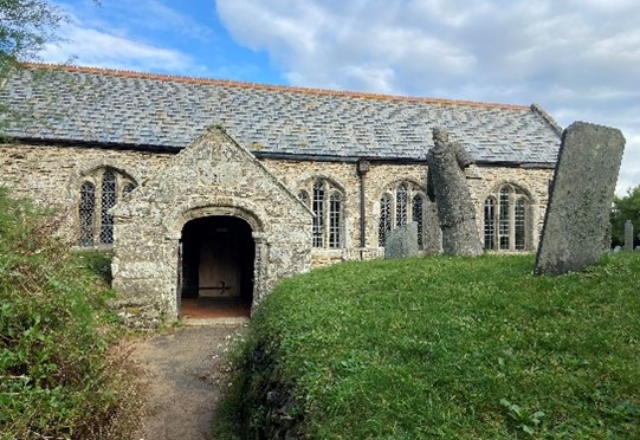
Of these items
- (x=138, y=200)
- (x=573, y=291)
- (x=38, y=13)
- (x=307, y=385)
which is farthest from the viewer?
(x=138, y=200)

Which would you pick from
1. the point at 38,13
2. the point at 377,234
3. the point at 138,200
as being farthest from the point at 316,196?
the point at 38,13

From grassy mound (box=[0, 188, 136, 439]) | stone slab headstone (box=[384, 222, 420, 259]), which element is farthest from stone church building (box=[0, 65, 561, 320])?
grassy mound (box=[0, 188, 136, 439])

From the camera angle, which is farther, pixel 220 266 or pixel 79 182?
pixel 220 266

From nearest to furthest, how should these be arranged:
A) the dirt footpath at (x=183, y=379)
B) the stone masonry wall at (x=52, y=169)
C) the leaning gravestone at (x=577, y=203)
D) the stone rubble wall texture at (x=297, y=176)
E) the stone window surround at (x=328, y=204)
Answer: the leaning gravestone at (x=577, y=203)
the dirt footpath at (x=183, y=379)
the stone masonry wall at (x=52, y=169)
the stone rubble wall texture at (x=297, y=176)
the stone window surround at (x=328, y=204)

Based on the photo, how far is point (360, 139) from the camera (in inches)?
702

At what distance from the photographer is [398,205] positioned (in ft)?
57.5

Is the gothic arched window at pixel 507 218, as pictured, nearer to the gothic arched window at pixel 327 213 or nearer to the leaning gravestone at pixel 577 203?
the gothic arched window at pixel 327 213

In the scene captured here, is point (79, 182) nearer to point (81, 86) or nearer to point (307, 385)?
point (81, 86)

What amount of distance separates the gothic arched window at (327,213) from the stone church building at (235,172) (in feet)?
0.13

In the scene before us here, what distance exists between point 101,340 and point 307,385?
3807mm

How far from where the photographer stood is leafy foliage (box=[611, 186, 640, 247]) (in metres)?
30.4

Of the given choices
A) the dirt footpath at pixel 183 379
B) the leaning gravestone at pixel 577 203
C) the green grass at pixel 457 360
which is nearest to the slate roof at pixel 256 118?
the dirt footpath at pixel 183 379

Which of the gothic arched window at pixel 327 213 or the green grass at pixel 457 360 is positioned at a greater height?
the gothic arched window at pixel 327 213

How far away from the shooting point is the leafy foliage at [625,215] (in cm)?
3044
